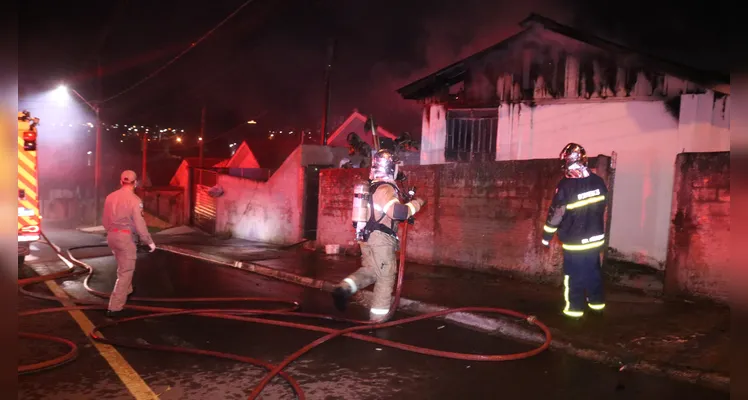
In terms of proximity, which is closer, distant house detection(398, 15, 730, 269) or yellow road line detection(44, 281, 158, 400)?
yellow road line detection(44, 281, 158, 400)

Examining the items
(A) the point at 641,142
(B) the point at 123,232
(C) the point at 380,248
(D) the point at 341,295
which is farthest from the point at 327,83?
(D) the point at 341,295

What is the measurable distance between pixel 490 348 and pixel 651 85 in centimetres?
706

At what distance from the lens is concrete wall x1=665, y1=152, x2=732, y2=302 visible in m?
6.24

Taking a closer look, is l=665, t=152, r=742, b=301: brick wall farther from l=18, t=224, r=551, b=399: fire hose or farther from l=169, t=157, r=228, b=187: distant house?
l=169, t=157, r=228, b=187: distant house

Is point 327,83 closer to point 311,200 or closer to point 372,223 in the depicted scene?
point 311,200

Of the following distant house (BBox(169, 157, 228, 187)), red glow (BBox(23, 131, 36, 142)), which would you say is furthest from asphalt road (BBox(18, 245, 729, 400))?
distant house (BBox(169, 157, 228, 187))

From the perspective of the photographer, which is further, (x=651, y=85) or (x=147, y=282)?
(x=651, y=85)

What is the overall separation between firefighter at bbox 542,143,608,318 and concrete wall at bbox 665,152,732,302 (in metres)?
1.65

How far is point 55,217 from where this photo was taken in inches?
1145

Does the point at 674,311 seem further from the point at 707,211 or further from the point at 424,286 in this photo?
the point at 424,286

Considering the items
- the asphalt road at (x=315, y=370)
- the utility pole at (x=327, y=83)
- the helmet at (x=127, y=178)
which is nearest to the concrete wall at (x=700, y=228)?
the asphalt road at (x=315, y=370)

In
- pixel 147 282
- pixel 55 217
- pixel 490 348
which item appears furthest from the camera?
pixel 55 217

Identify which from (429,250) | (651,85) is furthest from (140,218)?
(651,85)

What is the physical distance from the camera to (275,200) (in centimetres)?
1360
